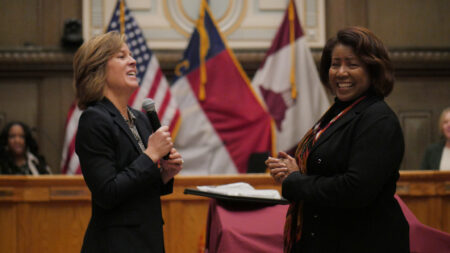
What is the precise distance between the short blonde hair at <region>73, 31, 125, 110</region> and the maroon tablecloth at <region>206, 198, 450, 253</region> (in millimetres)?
842

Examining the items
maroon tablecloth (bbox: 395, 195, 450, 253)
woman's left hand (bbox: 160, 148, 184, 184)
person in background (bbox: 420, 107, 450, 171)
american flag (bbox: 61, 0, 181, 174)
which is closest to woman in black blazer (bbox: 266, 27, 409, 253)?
woman's left hand (bbox: 160, 148, 184, 184)

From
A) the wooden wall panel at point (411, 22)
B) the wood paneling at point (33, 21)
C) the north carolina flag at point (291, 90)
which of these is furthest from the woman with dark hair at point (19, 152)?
the wooden wall panel at point (411, 22)

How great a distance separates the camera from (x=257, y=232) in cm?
244

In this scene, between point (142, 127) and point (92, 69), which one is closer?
point (92, 69)

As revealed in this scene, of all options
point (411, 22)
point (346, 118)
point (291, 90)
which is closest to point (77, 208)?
point (346, 118)

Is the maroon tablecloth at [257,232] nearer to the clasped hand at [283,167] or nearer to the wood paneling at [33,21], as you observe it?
the clasped hand at [283,167]

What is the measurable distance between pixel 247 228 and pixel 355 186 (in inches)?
36.7

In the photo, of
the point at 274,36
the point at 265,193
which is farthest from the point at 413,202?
the point at 274,36

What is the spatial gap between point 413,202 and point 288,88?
235 cm

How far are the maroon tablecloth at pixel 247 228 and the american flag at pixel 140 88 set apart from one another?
9.64 ft

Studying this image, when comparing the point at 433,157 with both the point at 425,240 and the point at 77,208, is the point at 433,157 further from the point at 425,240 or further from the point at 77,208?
the point at 77,208

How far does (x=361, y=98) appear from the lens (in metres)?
1.77

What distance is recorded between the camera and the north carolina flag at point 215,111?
5.69 m

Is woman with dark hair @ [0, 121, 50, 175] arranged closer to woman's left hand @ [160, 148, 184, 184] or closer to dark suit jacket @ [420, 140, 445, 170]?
woman's left hand @ [160, 148, 184, 184]
